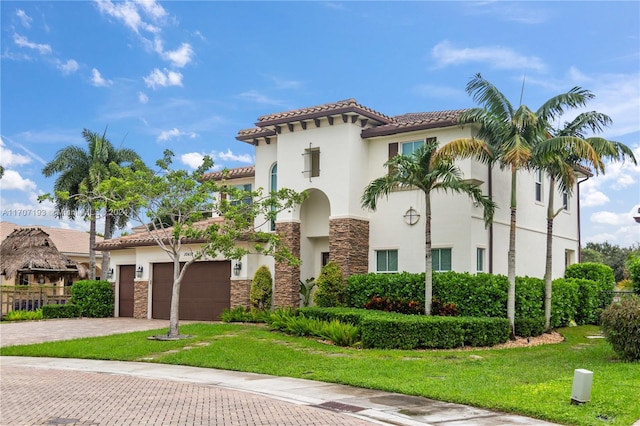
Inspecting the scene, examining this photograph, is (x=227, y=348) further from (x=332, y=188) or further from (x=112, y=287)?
(x=112, y=287)

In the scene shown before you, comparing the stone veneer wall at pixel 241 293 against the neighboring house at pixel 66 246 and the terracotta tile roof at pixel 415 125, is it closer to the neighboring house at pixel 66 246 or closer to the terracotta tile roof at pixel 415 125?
the terracotta tile roof at pixel 415 125

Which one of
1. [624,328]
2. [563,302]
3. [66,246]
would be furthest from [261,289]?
[66,246]

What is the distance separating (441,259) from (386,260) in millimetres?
2367

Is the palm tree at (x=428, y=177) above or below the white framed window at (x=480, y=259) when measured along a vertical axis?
above

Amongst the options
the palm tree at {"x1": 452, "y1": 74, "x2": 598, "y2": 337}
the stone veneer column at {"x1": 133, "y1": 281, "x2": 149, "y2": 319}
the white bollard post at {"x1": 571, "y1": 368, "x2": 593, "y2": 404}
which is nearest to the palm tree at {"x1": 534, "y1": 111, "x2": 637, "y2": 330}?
the palm tree at {"x1": 452, "y1": 74, "x2": 598, "y2": 337}

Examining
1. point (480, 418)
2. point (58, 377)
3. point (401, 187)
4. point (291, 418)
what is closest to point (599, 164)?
point (401, 187)

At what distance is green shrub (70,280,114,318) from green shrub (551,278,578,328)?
19819 millimetres

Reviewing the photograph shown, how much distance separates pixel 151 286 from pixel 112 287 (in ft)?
9.63

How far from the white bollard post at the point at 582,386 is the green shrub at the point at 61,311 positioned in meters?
25.4

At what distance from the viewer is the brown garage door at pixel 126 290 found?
1243 inches

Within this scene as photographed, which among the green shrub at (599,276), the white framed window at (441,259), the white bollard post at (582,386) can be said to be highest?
the white framed window at (441,259)

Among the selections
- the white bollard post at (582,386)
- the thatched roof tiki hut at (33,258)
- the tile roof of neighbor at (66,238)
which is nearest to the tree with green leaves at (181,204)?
the white bollard post at (582,386)

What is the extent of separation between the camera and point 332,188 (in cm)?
2561

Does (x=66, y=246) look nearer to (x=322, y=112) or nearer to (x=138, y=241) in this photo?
(x=138, y=241)
